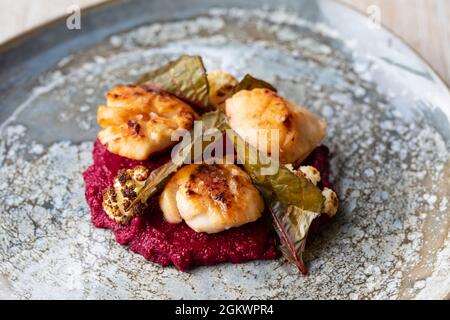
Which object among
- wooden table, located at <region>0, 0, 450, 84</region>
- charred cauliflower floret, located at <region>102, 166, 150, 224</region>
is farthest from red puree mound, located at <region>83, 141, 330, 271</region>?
wooden table, located at <region>0, 0, 450, 84</region>

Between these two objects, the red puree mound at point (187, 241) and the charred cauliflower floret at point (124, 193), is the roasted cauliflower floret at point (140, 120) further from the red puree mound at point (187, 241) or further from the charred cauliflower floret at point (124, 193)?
the red puree mound at point (187, 241)

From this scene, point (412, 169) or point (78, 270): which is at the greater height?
point (412, 169)

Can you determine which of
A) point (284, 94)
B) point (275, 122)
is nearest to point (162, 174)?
point (275, 122)

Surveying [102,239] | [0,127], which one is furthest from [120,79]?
[102,239]

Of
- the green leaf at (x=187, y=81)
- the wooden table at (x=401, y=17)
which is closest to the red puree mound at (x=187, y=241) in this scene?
the green leaf at (x=187, y=81)

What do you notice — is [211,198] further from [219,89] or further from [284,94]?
[284,94]

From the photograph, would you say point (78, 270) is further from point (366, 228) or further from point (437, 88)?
point (437, 88)
